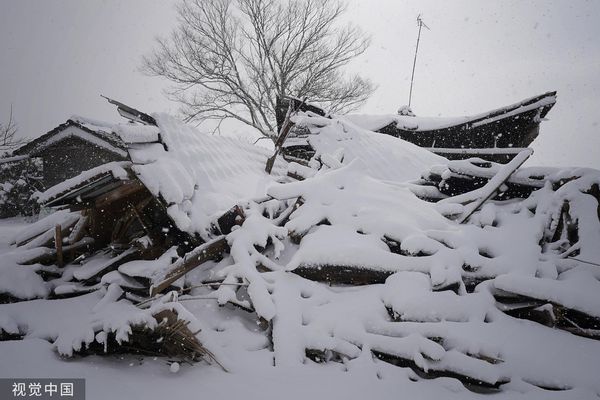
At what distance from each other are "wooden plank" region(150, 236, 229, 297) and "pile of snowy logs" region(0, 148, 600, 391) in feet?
0.05

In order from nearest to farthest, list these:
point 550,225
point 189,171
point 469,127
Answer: point 550,225
point 189,171
point 469,127

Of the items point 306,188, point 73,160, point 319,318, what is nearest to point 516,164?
→ point 306,188

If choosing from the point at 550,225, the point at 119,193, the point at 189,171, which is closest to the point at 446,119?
the point at 550,225

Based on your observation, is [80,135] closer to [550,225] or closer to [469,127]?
[469,127]

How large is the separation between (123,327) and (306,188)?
2130 millimetres

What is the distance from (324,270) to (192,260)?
3.99 ft

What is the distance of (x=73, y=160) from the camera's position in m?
14.1

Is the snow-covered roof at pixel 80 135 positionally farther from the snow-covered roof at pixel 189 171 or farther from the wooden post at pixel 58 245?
the wooden post at pixel 58 245

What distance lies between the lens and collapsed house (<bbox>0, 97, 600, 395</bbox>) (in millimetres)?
2059

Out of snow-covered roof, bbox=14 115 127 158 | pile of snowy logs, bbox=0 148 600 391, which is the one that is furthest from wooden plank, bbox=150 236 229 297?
snow-covered roof, bbox=14 115 127 158

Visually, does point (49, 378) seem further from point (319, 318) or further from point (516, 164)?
point (516, 164)

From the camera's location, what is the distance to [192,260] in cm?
272

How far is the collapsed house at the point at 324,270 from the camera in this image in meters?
2.06

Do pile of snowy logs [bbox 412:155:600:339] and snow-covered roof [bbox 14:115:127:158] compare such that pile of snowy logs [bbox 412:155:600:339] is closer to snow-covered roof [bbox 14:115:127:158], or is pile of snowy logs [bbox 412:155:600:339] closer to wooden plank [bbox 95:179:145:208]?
wooden plank [bbox 95:179:145:208]
